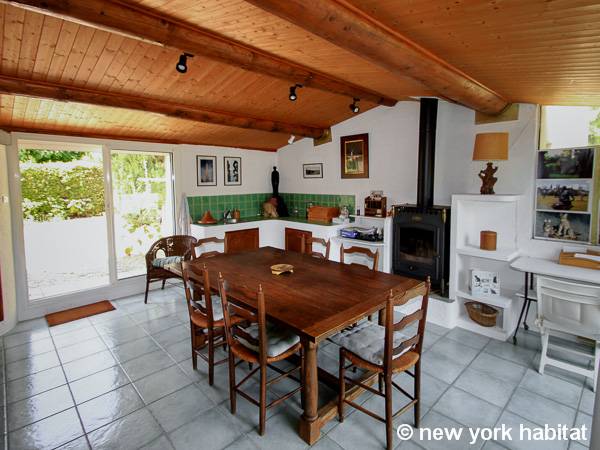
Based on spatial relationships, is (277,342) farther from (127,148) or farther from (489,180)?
(127,148)

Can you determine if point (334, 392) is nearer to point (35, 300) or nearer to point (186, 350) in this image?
→ point (186, 350)

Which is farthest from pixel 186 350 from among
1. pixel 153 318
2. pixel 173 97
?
pixel 173 97

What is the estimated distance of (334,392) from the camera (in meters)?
2.58

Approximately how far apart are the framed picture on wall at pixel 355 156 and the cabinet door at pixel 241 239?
1.89 metres

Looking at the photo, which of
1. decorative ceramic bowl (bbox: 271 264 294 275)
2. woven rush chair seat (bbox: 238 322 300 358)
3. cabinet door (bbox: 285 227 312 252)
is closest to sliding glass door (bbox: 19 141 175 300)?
cabinet door (bbox: 285 227 312 252)

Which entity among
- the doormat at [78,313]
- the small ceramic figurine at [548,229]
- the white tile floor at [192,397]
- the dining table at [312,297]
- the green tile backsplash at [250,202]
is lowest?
the white tile floor at [192,397]

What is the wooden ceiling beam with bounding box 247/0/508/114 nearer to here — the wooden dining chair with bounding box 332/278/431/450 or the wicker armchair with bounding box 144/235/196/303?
the wooden dining chair with bounding box 332/278/431/450

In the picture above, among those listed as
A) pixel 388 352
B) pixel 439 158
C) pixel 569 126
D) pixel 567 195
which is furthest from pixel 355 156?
pixel 388 352

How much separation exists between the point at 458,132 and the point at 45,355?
16.7 feet

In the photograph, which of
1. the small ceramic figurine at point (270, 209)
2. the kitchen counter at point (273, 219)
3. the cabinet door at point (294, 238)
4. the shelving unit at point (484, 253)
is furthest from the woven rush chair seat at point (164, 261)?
the shelving unit at point (484, 253)

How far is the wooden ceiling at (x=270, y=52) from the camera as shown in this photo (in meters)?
1.79

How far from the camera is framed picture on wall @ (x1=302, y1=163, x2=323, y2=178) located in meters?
6.01

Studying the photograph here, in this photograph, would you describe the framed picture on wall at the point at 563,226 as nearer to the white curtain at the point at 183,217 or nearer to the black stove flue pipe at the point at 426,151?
the black stove flue pipe at the point at 426,151

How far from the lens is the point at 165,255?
5.03 metres
